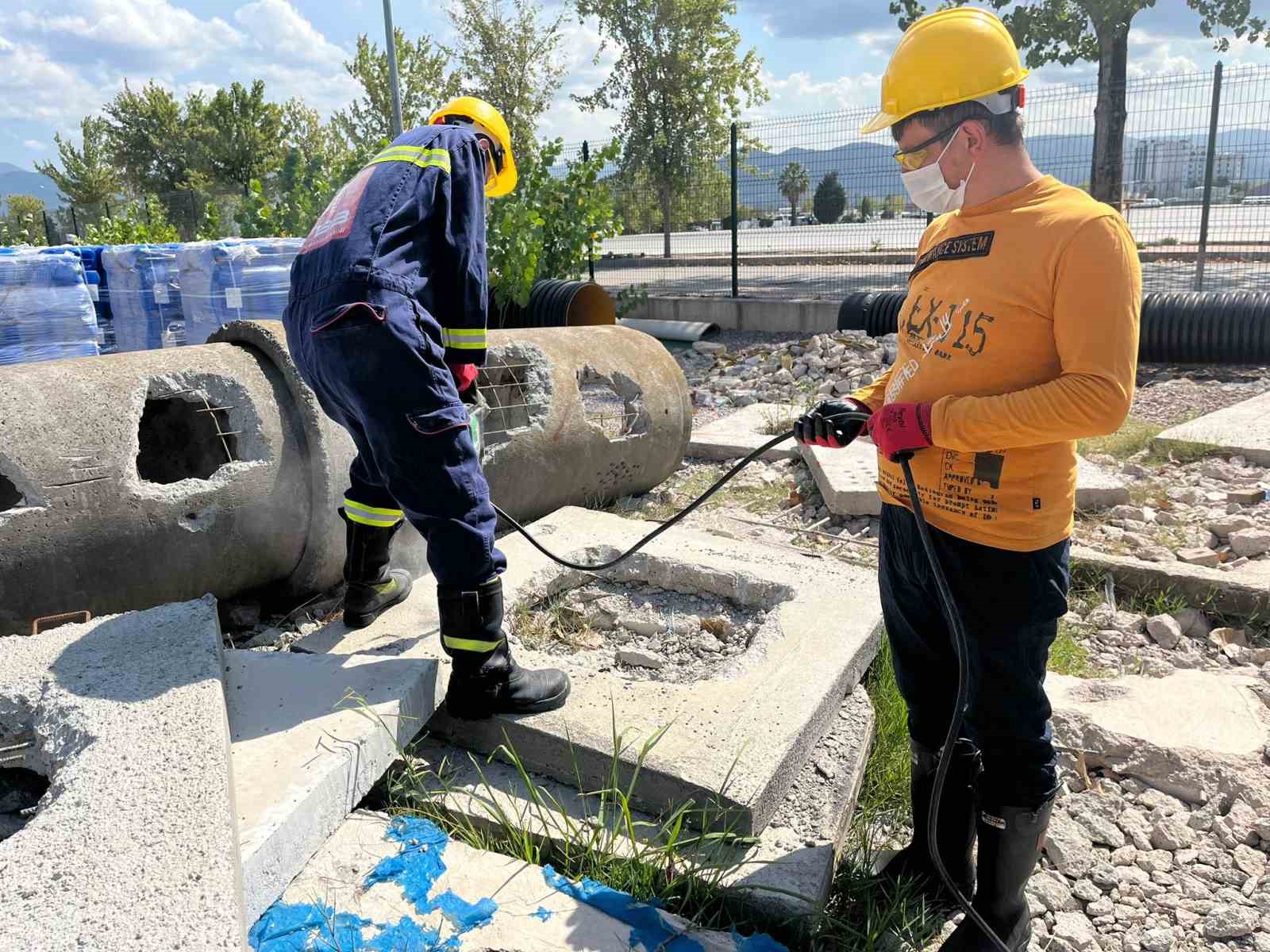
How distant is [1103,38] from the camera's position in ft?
38.7

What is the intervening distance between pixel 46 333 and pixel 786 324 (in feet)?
24.9

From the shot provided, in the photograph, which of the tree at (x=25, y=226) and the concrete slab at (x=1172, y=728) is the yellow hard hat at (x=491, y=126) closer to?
the concrete slab at (x=1172, y=728)

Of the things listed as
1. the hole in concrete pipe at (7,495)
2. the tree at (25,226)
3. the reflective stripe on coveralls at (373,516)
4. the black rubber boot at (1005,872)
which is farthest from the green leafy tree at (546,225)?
the tree at (25,226)

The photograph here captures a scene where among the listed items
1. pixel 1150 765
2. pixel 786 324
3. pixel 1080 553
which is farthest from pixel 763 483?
pixel 786 324

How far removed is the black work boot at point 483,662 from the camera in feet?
8.39

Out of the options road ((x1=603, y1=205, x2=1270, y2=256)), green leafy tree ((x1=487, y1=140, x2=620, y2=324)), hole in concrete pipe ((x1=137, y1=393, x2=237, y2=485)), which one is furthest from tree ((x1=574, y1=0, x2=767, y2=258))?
hole in concrete pipe ((x1=137, y1=393, x2=237, y2=485))

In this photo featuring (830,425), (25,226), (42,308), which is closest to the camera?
(830,425)

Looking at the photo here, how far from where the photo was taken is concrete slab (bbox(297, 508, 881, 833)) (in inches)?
93.1

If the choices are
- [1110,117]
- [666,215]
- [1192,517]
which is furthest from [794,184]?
[1192,517]

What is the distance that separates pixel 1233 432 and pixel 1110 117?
277 inches

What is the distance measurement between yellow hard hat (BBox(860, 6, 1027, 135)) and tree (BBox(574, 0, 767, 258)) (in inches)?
778

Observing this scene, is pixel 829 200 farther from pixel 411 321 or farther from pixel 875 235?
pixel 411 321

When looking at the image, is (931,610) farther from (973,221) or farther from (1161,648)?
(1161,648)

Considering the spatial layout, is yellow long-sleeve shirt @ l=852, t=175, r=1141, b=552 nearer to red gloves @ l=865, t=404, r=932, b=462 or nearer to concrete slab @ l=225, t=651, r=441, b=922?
red gloves @ l=865, t=404, r=932, b=462
